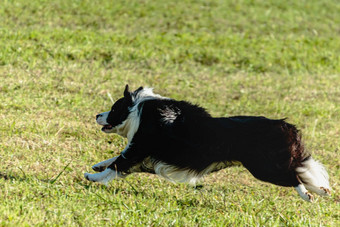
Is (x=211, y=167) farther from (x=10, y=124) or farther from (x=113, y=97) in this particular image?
(x=113, y=97)

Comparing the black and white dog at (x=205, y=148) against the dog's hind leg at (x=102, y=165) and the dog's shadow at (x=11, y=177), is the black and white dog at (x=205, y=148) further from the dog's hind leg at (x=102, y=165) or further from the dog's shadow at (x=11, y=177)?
the dog's shadow at (x=11, y=177)

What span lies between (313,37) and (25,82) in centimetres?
908

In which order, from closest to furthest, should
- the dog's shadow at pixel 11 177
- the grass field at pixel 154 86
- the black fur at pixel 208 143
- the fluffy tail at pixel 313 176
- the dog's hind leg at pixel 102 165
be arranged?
the grass field at pixel 154 86
the dog's shadow at pixel 11 177
the black fur at pixel 208 143
the fluffy tail at pixel 313 176
the dog's hind leg at pixel 102 165

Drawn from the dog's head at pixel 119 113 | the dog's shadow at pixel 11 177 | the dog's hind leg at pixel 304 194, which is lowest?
the dog's hind leg at pixel 304 194

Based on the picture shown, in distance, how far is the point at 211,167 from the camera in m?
5.69

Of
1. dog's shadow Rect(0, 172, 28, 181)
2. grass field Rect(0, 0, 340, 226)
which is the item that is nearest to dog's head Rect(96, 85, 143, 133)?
grass field Rect(0, 0, 340, 226)

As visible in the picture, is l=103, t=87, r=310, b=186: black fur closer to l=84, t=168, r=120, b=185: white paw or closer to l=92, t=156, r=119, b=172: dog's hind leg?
l=84, t=168, r=120, b=185: white paw

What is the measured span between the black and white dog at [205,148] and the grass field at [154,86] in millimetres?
229

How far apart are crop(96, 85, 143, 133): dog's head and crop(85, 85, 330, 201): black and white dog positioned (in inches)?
5.2

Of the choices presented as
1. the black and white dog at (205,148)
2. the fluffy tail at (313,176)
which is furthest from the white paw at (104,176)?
the fluffy tail at (313,176)

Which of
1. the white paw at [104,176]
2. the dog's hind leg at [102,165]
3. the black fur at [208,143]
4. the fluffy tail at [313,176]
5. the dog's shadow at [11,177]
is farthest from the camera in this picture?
the dog's hind leg at [102,165]

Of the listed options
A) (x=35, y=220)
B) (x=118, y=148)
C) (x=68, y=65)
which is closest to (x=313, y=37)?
(x=68, y=65)

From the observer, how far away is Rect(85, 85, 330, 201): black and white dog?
5.45 metres

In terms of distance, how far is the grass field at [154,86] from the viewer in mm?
5000
